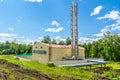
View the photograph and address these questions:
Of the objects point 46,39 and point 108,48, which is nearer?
point 108,48

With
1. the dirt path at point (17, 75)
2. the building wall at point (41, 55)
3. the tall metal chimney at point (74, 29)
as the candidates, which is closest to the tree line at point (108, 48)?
the tall metal chimney at point (74, 29)

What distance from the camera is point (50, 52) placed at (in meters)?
33.1

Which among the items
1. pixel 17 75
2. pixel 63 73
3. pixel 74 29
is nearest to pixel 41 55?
pixel 74 29

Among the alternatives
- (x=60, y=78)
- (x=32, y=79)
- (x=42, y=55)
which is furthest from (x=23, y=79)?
(x=42, y=55)

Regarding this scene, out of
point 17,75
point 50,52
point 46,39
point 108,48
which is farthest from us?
point 46,39

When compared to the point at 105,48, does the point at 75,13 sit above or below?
above

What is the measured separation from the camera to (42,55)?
34781 mm

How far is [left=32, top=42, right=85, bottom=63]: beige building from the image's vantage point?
109ft

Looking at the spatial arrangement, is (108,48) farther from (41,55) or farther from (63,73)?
(63,73)

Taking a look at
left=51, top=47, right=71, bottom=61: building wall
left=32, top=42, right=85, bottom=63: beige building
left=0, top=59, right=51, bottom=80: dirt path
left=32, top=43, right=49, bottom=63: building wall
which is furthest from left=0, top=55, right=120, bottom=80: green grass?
left=32, top=43, right=49, bottom=63: building wall

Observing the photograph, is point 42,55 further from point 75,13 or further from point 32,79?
point 32,79

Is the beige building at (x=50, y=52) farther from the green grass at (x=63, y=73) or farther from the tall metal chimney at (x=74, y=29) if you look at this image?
the green grass at (x=63, y=73)

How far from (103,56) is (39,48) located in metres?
16.3

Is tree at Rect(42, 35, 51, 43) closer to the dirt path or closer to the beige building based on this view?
the beige building
